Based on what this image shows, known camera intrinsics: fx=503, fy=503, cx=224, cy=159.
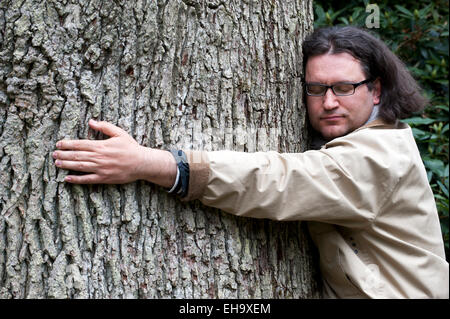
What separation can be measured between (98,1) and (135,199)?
80 centimetres

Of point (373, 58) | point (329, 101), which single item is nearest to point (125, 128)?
point (329, 101)

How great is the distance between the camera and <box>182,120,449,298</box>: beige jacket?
6.70 feet

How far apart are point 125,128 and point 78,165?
24 centimetres

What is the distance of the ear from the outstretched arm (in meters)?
1.20

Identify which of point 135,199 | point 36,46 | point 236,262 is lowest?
point 236,262

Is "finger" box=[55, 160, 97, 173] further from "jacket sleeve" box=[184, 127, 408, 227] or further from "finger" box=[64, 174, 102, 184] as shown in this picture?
"jacket sleeve" box=[184, 127, 408, 227]

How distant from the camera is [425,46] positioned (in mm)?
4168

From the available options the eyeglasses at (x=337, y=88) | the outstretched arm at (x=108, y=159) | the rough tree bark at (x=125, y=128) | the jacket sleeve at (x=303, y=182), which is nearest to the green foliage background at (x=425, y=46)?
the eyeglasses at (x=337, y=88)

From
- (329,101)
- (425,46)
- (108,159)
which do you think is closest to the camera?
(108,159)

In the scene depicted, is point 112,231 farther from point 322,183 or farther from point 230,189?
point 322,183

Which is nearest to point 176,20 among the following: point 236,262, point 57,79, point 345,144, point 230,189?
point 57,79

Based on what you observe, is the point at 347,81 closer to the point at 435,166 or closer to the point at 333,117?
the point at 333,117

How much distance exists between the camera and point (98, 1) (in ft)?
6.55

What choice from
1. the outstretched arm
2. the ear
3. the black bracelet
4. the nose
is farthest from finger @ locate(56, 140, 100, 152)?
the ear
